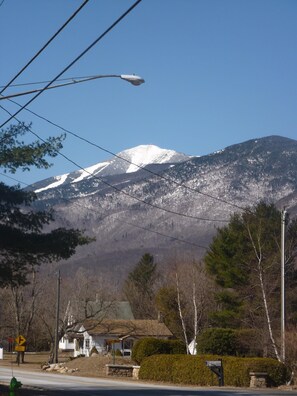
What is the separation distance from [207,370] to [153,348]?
9268 millimetres

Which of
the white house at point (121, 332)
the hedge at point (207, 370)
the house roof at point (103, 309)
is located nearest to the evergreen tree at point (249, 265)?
the hedge at point (207, 370)

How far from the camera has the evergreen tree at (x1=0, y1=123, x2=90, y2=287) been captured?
98.9ft

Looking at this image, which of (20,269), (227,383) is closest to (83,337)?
(227,383)

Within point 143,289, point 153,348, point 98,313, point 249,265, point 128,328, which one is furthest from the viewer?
point 143,289

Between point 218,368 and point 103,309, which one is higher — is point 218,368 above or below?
below

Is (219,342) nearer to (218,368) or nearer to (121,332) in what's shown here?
(218,368)

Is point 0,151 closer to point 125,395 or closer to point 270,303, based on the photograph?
point 125,395

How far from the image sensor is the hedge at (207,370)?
41.2 metres

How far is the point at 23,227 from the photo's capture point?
30828 millimetres

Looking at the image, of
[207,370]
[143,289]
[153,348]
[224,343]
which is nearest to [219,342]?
[224,343]

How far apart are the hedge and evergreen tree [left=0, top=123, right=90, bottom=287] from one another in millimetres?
14158

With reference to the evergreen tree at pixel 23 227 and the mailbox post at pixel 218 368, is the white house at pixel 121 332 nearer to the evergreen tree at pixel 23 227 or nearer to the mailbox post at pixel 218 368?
the mailbox post at pixel 218 368

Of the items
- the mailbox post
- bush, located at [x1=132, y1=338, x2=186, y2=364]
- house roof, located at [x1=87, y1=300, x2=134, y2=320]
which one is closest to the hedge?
the mailbox post

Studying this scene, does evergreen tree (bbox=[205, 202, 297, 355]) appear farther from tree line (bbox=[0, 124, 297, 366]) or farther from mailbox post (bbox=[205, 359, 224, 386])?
mailbox post (bbox=[205, 359, 224, 386])
